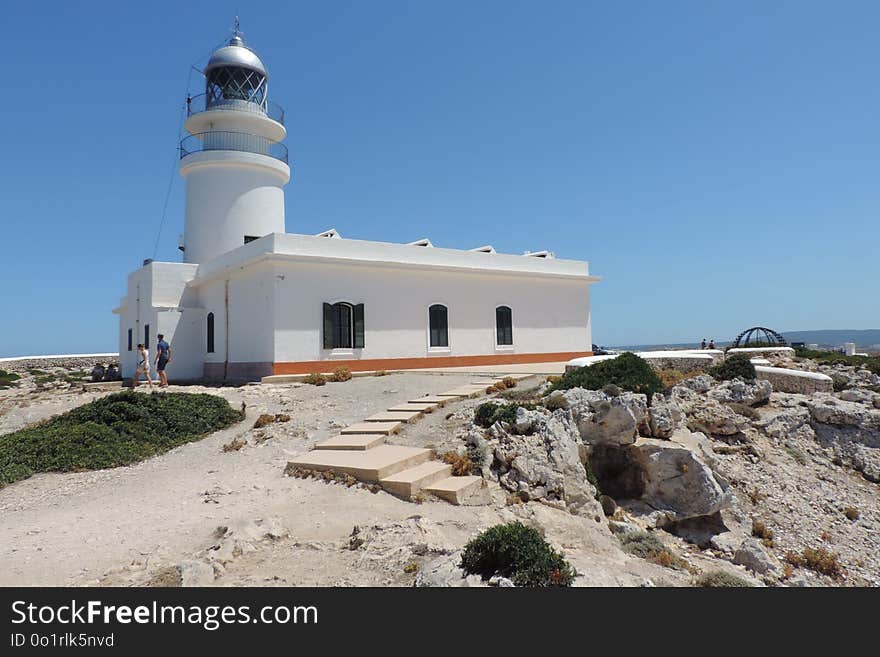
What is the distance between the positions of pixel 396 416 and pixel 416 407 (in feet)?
2.92

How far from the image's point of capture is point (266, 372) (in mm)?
17297

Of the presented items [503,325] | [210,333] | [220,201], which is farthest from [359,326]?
[220,201]

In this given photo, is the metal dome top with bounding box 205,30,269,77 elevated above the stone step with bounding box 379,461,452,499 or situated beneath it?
elevated above

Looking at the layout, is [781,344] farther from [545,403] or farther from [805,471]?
[545,403]

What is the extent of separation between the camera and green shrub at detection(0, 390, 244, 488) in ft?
29.9

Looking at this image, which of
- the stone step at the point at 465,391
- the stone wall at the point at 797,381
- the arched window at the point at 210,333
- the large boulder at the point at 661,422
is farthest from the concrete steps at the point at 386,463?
the stone wall at the point at 797,381

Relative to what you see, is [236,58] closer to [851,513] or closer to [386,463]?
[386,463]

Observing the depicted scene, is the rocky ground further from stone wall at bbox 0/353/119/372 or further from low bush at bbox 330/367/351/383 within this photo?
stone wall at bbox 0/353/119/372

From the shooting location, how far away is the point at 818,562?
397 inches

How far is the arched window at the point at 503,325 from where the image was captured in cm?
2219

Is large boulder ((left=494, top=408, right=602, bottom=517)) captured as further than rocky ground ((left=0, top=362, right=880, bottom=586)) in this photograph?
Yes

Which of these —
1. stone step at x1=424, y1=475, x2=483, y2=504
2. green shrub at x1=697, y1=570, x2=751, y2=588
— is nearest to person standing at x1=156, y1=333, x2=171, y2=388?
stone step at x1=424, y1=475, x2=483, y2=504
